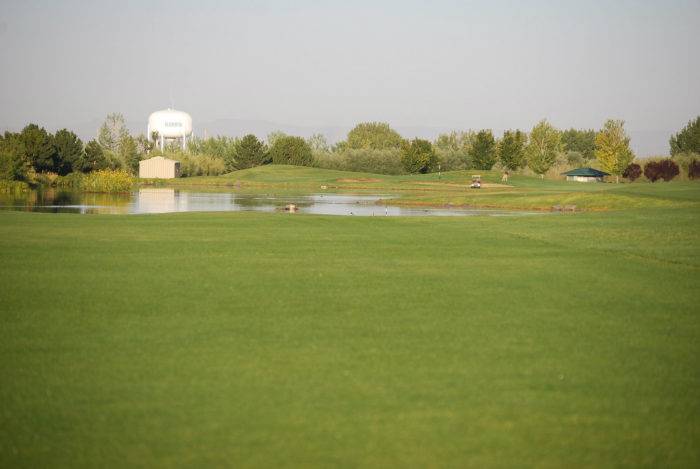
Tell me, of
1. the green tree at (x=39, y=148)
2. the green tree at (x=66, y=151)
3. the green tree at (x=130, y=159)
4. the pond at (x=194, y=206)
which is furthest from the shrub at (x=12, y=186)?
the green tree at (x=130, y=159)

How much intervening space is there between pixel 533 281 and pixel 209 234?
956 cm

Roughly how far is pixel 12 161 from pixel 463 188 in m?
37.3

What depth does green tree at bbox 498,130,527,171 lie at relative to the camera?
340 feet

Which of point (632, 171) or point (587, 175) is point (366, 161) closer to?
point (587, 175)

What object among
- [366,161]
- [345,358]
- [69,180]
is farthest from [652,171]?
[345,358]

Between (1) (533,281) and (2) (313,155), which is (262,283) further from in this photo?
(2) (313,155)

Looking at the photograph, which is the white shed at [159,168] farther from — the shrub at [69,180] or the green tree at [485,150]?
the green tree at [485,150]

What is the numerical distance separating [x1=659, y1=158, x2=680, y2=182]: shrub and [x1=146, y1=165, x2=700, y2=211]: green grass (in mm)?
9729

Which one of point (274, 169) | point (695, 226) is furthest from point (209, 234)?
point (274, 169)

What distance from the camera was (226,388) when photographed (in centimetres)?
784

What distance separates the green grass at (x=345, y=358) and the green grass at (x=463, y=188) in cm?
2535

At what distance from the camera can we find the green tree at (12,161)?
61.3 m

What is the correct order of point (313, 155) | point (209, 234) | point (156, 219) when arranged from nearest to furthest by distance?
point (209, 234)
point (156, 219)
point (313, 155)

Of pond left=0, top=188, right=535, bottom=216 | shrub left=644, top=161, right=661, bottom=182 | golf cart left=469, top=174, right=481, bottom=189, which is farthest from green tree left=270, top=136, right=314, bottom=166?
pond left=0, top=188, right=535, bottom=216
